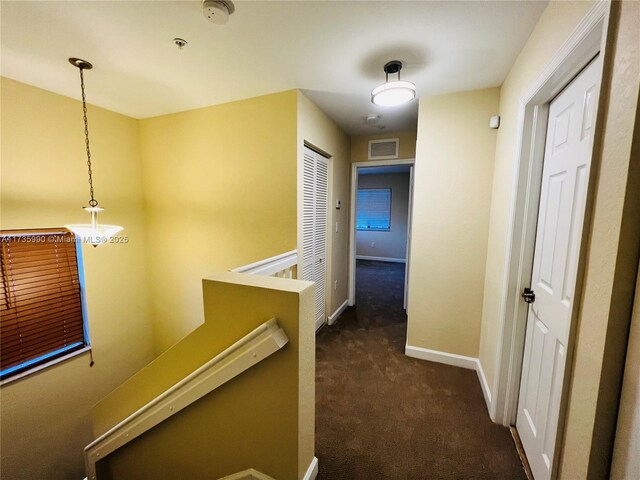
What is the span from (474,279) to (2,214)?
13.1 ft

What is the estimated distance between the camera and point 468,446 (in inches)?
59.6

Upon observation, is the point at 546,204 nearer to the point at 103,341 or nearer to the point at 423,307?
the point at 423,307

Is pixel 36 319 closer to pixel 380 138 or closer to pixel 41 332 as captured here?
pixel 41 332

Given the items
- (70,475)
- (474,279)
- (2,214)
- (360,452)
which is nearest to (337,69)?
(474,279)

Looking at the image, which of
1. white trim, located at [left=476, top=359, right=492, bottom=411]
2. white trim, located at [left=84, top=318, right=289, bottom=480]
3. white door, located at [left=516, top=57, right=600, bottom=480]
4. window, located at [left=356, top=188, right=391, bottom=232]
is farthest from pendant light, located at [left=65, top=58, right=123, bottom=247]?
window, located at [left=356, top=188, right=391, bottom=232]

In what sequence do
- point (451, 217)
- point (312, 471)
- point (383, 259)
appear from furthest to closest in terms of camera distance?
point (383, 259), point (451, 217), point (312, 471)

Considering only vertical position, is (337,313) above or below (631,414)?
below

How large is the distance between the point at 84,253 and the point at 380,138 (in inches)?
144

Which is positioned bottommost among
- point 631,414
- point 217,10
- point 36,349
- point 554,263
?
point 36,349

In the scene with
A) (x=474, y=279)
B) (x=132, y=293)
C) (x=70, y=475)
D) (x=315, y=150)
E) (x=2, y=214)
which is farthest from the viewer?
(x=132, y=293)

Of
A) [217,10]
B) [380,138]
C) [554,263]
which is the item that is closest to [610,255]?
[554,263]

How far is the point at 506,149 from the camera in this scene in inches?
68.4

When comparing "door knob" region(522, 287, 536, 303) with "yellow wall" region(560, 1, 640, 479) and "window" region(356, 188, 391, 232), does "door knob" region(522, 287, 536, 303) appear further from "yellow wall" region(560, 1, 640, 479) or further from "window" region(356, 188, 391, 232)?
"window" region(356, 188, 391, 232)

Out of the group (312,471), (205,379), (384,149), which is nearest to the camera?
(205,379)
